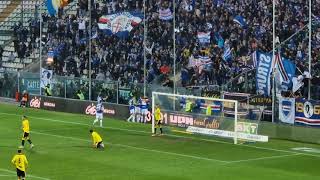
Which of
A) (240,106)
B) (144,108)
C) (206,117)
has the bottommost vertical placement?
→ (206,117)

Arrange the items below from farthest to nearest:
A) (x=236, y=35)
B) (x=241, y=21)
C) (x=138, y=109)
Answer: (x=241, y=21) → (x=236, y=35) → (x=138, y=109)

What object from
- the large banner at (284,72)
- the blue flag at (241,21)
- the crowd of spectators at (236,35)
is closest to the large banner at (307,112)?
the large banner at (284,72)

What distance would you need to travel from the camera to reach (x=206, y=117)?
1617 inches

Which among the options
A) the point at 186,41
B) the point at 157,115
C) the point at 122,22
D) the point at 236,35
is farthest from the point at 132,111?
the point at 236,35

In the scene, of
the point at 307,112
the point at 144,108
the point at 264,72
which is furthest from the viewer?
the point at 144,108

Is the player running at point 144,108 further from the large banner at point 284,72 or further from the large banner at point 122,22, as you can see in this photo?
the large banner at point 284,72

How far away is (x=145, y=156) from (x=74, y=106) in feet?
63.9

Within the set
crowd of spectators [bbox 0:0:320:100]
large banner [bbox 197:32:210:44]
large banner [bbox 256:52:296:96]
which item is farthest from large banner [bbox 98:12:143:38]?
large banner [bbox 256:52:296:96]

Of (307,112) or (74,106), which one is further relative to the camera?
(74,106)

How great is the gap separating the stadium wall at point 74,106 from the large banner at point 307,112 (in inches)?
522

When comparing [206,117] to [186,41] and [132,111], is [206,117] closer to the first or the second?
[132,111]

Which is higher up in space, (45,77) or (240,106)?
(45,77)

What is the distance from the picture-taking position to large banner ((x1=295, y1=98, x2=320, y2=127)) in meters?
39.1

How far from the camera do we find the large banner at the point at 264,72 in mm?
39906
